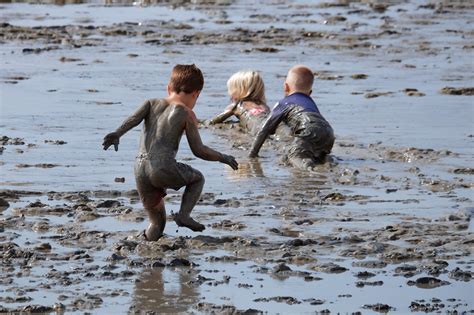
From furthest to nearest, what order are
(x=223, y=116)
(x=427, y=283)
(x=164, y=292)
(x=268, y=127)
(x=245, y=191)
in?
(x=223, y=116) < (x=268, y=127) < (x=245, y=191) < (x=427, y=283) < (x=164, y=292)

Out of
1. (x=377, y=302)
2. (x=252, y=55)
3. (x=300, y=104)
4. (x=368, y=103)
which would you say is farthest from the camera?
(x=252, y=55)

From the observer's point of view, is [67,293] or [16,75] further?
[16,75]

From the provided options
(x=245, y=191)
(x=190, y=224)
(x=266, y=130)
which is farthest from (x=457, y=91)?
(x=190, y=224)

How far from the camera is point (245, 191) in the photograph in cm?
1031

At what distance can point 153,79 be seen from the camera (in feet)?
55.2

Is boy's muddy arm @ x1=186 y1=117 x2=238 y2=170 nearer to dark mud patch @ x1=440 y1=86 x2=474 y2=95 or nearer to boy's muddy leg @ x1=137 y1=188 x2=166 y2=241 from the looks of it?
boy's muddy leg @ x1=137 y1=188 x2=166 y2=241

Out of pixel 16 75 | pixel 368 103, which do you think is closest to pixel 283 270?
pixel 368 103

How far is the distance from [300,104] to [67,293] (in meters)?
5.58

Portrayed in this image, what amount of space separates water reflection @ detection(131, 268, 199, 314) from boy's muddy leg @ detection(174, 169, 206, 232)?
0.84 m

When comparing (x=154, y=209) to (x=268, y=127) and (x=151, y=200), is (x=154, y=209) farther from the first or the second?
(x=268, y=127)

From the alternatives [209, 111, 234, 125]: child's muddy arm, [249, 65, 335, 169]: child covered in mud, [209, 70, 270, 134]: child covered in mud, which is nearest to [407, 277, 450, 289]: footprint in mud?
[249, 65, 335, 169]: child covered in mud

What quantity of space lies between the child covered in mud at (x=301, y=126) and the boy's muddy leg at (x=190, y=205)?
2864 mm

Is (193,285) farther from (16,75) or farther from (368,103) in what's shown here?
(16,75)

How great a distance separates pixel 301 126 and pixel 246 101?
1849 millimetres
